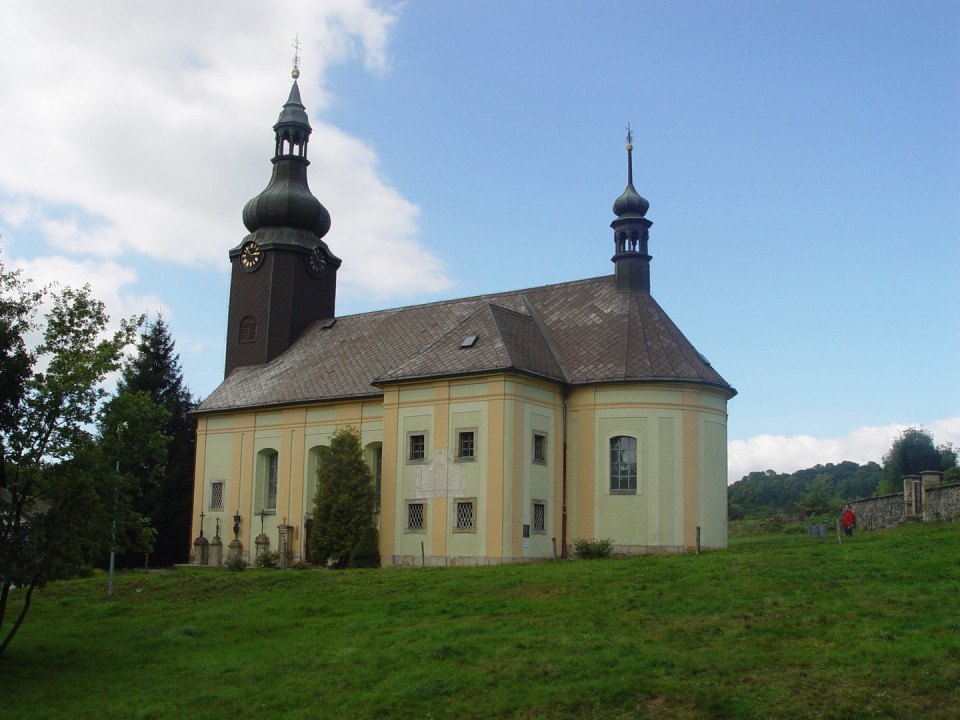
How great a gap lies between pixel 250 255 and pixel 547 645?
102 feet

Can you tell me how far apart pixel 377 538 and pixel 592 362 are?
30.2 ft

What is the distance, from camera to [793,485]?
312ft

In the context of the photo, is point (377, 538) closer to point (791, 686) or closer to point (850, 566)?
point (850, 566)

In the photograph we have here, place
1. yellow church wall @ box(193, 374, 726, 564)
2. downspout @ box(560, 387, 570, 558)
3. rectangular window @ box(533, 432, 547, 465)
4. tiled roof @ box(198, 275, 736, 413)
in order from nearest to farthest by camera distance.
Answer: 1. yellow church wall @ box(193, 374, 726, 564)
2. rectangular window @ box(533, 432, 547, 465)
3. downspout @ box(560, 387, 570, 558)
4. tiled roof @ box(198, 275, 736, 413)

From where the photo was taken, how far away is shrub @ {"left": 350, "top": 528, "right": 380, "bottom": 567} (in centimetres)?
3216

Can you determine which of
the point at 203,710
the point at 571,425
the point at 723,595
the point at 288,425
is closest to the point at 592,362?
the point at 571,425

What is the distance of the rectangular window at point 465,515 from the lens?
30.5m

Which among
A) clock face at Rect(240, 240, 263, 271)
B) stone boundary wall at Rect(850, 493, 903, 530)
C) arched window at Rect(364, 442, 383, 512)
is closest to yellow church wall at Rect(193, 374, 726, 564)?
arched window at Rect(364, 442, 383, 512)

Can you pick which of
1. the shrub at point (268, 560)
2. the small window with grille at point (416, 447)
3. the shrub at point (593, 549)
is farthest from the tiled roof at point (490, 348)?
the shrub at point (268, 560)

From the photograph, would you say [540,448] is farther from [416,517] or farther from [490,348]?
[416,517]

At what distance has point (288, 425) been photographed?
1511 inches

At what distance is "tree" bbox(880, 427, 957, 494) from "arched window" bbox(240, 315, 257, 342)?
159 ft

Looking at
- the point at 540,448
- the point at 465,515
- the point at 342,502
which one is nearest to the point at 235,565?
the point at 342,502

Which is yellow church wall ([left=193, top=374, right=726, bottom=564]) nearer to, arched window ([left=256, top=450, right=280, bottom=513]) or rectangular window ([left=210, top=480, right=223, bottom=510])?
arched window ([left=256, top=450, right=280, bottom=513])
